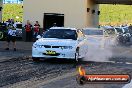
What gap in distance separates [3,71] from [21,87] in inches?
131

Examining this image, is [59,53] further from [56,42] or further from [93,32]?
[93,32]

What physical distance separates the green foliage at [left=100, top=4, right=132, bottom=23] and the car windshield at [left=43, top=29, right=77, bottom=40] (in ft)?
246

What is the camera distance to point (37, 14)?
32.5 meters

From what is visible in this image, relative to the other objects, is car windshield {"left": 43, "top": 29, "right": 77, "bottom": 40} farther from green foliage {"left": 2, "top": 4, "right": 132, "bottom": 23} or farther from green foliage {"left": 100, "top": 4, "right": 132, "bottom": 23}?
green foliage {"left": 100, "top": 4, "right": 132, "bottom": 23}

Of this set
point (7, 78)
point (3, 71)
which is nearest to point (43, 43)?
point (3, 71)

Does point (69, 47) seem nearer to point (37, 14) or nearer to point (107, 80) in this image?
point (107, 80)

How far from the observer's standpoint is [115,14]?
103 metres

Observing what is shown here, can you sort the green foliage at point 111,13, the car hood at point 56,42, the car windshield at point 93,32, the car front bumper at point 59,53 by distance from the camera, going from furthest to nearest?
the green foliage at point 111,13
the car windshield at point 93,32
the car hood at point 56,42
the car front bumper at point 59,53

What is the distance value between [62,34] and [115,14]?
8658 centimetres

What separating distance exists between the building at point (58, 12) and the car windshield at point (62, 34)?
1372 cm

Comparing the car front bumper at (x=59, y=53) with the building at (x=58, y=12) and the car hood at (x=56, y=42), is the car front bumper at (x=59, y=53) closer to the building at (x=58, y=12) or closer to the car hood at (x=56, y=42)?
the car hood at (x=56, y=42)

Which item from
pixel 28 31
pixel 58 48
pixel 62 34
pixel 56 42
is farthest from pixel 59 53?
pixel 28 31

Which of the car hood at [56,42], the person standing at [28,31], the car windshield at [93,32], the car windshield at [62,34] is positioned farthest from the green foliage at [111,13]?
the car hood at [56,42]

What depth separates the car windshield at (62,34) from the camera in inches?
685
